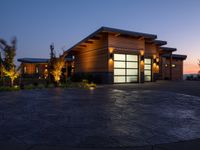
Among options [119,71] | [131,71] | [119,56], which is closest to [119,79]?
[119,71]

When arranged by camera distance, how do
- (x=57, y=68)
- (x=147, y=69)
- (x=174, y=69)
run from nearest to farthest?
(x=57, y=68) < (x=147, y=69) < (x=174, y=69)

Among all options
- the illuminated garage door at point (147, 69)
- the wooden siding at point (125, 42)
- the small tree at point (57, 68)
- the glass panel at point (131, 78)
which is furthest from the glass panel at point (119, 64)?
the small tree at point (57, 68)

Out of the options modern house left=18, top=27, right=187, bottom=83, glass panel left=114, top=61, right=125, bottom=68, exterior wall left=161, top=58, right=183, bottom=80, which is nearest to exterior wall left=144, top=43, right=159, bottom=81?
modern house left=18, top=27, right=187, bottom=83

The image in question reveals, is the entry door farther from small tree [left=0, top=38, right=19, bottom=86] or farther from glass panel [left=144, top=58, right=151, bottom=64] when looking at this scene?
small tree [left=0, top=38, right=19, bottom=86]

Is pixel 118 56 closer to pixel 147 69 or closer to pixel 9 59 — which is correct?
pixel 147 69

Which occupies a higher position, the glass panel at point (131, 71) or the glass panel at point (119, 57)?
the glass panel at point (119, 57)

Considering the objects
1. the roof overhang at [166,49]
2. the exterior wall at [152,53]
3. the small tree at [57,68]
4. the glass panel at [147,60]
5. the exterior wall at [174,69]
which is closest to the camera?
the small tree at [57,68]

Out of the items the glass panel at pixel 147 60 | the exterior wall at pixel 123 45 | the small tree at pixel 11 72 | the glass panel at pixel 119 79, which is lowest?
the glass panel at pixel 119 79

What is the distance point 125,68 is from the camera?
20531mm

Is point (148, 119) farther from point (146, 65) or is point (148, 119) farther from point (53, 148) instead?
point (146, 65)

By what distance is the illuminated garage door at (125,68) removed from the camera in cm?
1997

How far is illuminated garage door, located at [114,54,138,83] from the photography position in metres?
20.0

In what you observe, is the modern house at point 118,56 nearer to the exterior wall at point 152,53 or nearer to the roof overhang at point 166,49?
the exterior wall at point 152,53

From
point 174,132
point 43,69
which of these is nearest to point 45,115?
point 174,132
